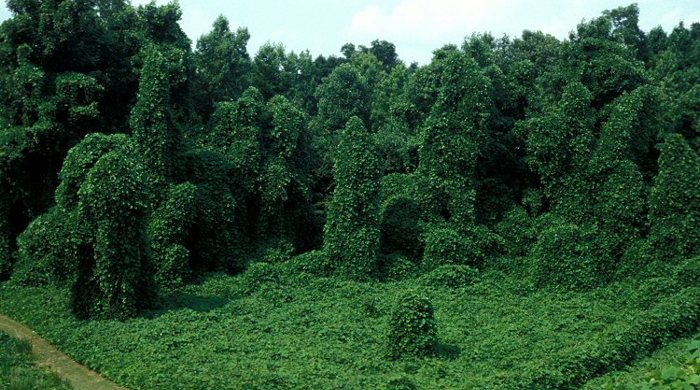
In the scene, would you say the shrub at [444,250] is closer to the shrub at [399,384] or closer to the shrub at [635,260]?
the shrub at [635,260]

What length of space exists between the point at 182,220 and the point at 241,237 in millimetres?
2496

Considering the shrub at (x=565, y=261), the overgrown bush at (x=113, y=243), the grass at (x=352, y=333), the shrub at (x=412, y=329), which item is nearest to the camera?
the grass at (x=352, y=333)

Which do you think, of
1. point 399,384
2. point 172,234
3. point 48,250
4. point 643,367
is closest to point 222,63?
point 172,234

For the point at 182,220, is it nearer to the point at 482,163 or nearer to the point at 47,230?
the point at 47,230

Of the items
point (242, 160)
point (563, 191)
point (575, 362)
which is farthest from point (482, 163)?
→ point (575, 362)

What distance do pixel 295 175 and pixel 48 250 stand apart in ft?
21.5

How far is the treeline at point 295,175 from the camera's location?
1477cm

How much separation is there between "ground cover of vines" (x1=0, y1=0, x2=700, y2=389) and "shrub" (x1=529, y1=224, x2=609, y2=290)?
1.9 inches

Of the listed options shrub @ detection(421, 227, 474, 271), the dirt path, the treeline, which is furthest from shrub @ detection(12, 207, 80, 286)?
shrub @ detection(421, 227, 474, 271)

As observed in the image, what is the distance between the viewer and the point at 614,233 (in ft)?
53.6

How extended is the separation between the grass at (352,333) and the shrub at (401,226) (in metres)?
1.77

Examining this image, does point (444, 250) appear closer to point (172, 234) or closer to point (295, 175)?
point (295, 175)

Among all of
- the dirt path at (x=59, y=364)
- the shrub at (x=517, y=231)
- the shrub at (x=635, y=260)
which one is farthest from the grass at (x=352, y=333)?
the shrub at (x=517, y=231)

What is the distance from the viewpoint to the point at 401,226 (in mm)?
18391
